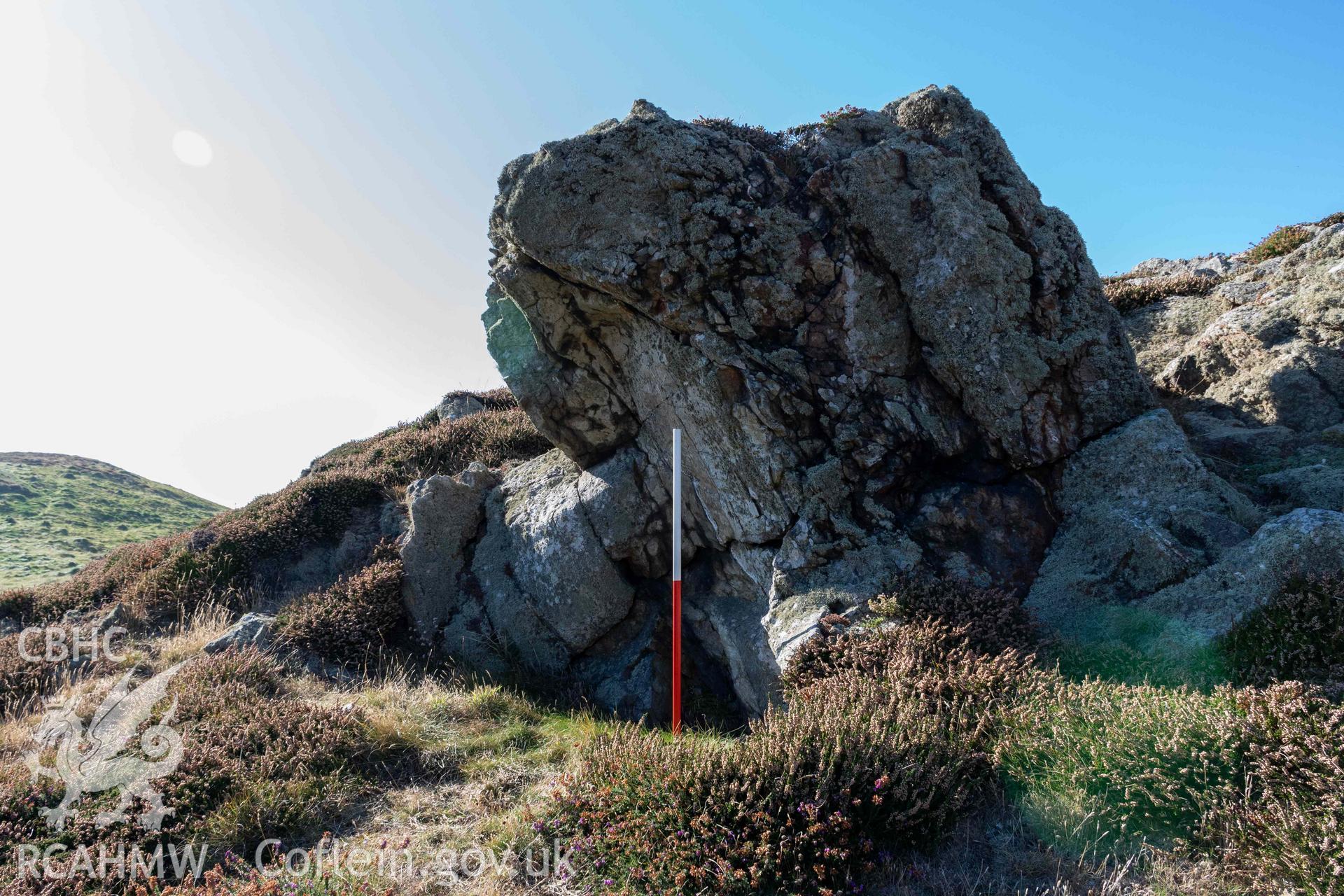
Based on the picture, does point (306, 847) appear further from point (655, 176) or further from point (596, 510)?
point (655, 176)

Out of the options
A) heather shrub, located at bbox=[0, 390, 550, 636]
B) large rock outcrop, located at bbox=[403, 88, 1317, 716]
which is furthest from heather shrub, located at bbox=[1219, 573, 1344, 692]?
heather shrub, located at bbox=[0, 390, 550, 636]

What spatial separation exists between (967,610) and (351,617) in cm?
801

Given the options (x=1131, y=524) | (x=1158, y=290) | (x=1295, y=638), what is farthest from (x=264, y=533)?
(x=1158, y=290)

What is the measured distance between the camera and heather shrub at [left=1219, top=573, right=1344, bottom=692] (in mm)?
5473

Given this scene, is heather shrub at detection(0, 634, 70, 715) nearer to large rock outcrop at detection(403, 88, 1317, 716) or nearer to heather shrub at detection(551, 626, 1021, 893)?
large rock outcrop at detection(403, 88, 1317, 716)

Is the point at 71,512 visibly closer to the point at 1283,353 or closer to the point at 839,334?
the point at 839,334

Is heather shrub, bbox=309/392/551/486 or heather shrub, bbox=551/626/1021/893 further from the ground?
heather shrub, bbox=309/392/551/486

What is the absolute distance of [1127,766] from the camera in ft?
15.6

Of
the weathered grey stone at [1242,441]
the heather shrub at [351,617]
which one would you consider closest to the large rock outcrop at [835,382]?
the weathered grey stone at [1242,441]

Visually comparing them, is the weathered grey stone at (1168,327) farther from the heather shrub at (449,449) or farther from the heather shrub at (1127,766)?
the heather shrub at (449,449)

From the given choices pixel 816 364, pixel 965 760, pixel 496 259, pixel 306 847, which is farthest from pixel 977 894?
pixel 496 259

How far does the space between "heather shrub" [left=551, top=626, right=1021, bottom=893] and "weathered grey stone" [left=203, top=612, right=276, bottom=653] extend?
19.8 feet

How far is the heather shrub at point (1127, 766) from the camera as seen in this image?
4543mm

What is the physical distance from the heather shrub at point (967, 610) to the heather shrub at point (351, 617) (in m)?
6.94
